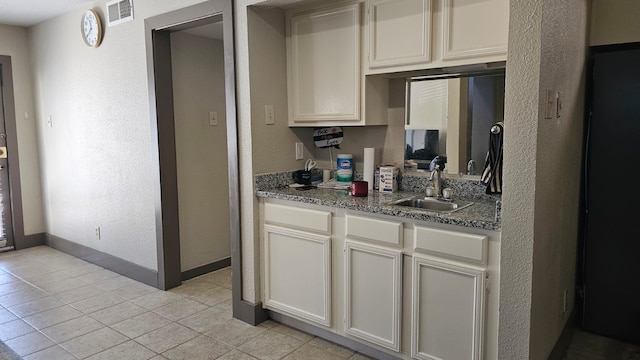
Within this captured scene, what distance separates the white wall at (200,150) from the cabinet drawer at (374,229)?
73.2 inches

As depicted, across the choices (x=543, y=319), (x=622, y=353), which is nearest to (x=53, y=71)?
(x=543, y=319)

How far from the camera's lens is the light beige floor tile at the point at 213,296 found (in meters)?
3.35

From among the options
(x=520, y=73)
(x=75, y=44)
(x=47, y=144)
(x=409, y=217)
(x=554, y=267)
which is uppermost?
(x=75, y=44)

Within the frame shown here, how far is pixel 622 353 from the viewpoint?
254 cm

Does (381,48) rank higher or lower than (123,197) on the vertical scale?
higher

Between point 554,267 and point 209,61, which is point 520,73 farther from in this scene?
point 209,61

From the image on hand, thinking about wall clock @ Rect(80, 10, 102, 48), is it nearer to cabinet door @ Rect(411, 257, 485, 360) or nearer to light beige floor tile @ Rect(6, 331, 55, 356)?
light beige floor tile @ Rect(6, 331, 55, 356)

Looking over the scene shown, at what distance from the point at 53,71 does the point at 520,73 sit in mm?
4455

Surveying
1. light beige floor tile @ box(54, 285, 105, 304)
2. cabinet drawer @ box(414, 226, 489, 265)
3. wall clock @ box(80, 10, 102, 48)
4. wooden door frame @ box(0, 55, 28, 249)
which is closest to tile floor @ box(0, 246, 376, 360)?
light beige floor tile @ box(54, 285, 105, 304)

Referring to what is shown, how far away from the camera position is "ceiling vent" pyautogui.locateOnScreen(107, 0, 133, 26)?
137 inches

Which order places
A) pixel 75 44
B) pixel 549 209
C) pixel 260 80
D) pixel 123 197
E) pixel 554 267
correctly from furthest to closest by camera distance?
1. pixel 75 44
2. pixel 123 197
3. pixel 260 80
4. pixel 554 267
5. pixel 549 209

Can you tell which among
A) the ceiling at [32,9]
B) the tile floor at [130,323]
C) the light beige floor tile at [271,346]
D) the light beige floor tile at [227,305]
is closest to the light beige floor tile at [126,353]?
the tile floor at [130,323]

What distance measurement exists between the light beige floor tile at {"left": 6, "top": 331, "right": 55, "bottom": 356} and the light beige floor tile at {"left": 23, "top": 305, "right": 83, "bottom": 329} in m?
0.13

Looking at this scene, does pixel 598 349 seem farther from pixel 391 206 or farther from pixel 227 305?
pixel 227 305
